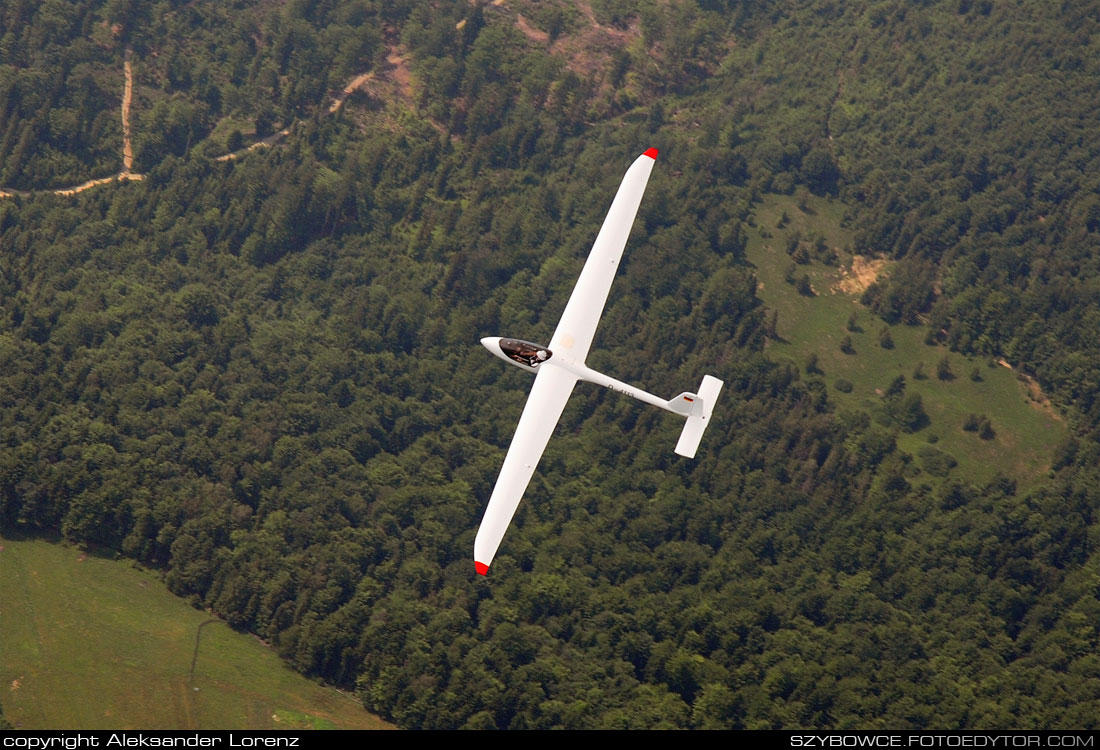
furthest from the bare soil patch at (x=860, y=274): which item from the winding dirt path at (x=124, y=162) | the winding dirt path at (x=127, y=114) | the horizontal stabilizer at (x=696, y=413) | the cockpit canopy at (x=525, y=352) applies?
the winding dirt path at (x=127, y=114)

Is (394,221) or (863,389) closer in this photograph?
(863,389)

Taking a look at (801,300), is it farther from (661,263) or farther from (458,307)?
(458,307)

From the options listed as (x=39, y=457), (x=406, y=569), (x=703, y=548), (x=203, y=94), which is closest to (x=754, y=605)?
(x=703, y=548)

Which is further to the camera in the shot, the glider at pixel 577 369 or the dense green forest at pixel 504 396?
the dense green forest at pixel 504 396

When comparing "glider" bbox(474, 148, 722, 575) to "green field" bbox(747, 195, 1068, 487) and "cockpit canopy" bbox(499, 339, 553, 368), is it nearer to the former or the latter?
"cockpit canopy" bbox(499, 339, 553, 368)

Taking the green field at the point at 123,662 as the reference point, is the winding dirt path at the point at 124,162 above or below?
above

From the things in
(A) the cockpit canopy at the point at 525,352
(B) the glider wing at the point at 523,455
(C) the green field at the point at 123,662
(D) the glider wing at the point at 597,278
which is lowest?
(C) the green field at the point at 123,662

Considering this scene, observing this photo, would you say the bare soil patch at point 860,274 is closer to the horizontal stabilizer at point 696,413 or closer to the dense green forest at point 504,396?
the dense green forest at point 504,396
